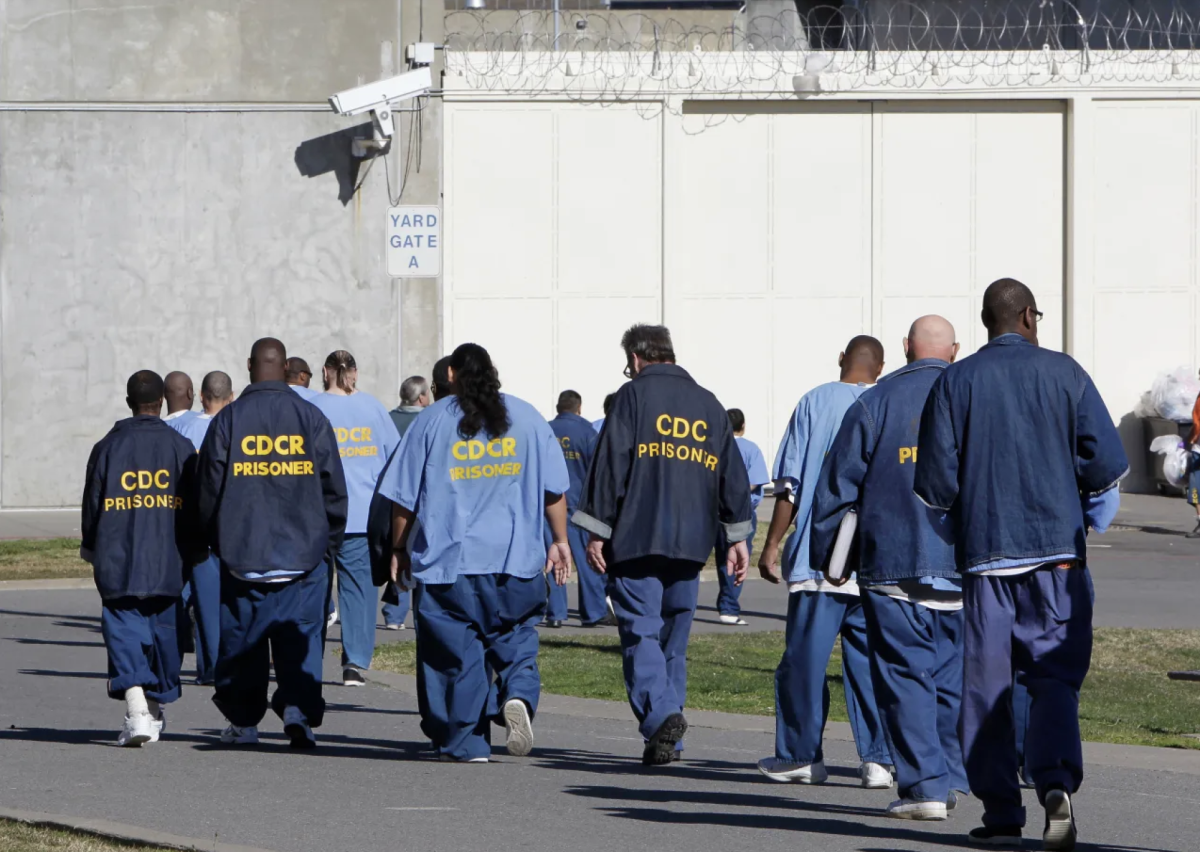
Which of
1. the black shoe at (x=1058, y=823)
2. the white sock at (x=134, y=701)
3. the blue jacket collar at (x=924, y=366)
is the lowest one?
the white sock at (x=134, y=701)

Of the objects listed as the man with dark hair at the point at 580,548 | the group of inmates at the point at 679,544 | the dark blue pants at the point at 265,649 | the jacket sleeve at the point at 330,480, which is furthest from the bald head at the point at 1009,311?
the man with dark hair at the point at 580,548

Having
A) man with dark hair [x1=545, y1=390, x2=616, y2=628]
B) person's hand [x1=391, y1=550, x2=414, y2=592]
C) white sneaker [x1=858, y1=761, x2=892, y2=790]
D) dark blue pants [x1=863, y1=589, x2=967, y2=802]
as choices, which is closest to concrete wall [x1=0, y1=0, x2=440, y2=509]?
man with dark hair [x1=545, y1=390, x2=616, y2=628]

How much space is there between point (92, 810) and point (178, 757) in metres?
1.49

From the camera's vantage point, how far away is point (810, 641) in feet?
26.0

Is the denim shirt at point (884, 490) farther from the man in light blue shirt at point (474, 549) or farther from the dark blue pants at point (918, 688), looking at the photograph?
the man in light blue shirt at point (474, 549)

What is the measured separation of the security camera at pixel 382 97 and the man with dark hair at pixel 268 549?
1391 centimetres

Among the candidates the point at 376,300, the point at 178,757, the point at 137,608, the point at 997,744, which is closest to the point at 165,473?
the point at 137,608

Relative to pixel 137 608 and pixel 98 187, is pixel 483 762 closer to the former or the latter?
pixel 137 608

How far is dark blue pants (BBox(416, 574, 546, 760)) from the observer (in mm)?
8406

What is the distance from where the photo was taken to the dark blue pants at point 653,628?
27.1 feet

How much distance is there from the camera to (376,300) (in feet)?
77.8

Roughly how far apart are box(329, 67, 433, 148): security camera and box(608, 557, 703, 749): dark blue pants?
14.8 metres

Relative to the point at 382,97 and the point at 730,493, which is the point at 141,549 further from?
the point at 382,97

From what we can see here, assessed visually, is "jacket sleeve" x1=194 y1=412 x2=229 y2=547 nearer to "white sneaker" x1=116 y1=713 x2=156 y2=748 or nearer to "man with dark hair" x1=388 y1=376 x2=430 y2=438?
"white sneaker" x1=116 y1=713 x2=156 y2=748
